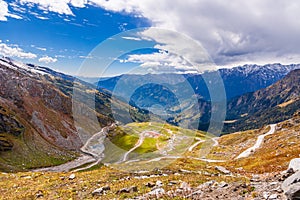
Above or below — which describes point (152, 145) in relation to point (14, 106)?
below

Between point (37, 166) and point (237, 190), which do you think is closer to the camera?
point (237, 190)

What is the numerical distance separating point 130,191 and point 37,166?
11390 centimetres

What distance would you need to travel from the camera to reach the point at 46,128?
184 meters

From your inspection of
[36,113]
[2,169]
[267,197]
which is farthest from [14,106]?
[267,197]

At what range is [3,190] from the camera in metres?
36.3

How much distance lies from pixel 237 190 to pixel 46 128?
181m

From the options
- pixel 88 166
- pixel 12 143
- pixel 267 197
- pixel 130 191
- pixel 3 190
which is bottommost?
pixel 88 166

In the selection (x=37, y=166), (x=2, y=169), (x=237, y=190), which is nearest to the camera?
(x=237, y=190)

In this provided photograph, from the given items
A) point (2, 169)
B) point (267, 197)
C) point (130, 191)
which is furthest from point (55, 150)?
point (267, 197)

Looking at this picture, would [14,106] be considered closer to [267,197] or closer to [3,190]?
[3,190]

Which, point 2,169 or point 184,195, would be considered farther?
point 2,169

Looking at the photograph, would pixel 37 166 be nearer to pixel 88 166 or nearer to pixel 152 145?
pixel 88 166

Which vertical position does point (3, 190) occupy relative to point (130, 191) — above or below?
below

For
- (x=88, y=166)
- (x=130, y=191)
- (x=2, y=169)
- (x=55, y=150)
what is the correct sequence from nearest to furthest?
(x=130, y=191) < (x=2, y=169) < (x=88, y=166) < (x=55, y=150)
